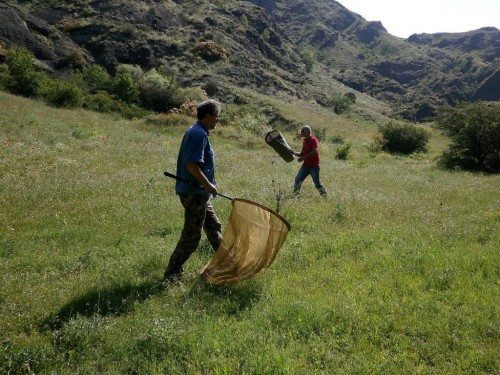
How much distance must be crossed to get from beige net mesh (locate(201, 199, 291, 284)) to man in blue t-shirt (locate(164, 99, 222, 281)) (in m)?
0.44

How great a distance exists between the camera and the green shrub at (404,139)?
121 feet

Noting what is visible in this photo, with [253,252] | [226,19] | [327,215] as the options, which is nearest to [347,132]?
[327,215]

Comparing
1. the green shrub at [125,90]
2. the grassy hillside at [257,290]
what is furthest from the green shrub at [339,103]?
the grassy hillside at [257,290]

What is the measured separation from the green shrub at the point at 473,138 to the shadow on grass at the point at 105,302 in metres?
19.7

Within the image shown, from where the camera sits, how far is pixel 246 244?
5.66 metres

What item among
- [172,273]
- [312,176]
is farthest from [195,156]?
[312,176]

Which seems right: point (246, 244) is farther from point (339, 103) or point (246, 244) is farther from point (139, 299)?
point (339, 103)

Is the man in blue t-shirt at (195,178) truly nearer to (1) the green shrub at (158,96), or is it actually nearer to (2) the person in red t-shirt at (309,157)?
(2) the person in red t-shirt at (309,157)

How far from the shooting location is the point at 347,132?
53.1m

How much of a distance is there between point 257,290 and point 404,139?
117 ft

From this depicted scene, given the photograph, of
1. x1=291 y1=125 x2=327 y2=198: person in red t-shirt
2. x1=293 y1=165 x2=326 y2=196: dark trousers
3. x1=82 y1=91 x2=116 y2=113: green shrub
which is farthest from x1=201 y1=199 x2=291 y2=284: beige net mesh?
x1=82 y1=91 x2=116 y2=113: green shrub

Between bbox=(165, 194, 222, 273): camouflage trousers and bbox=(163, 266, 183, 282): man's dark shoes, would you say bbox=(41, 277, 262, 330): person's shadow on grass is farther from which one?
bbox=(165, 194, 222, 273): camouflage trousers

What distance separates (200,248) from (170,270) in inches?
49.1

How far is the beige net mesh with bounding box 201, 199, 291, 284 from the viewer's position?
536 cm
